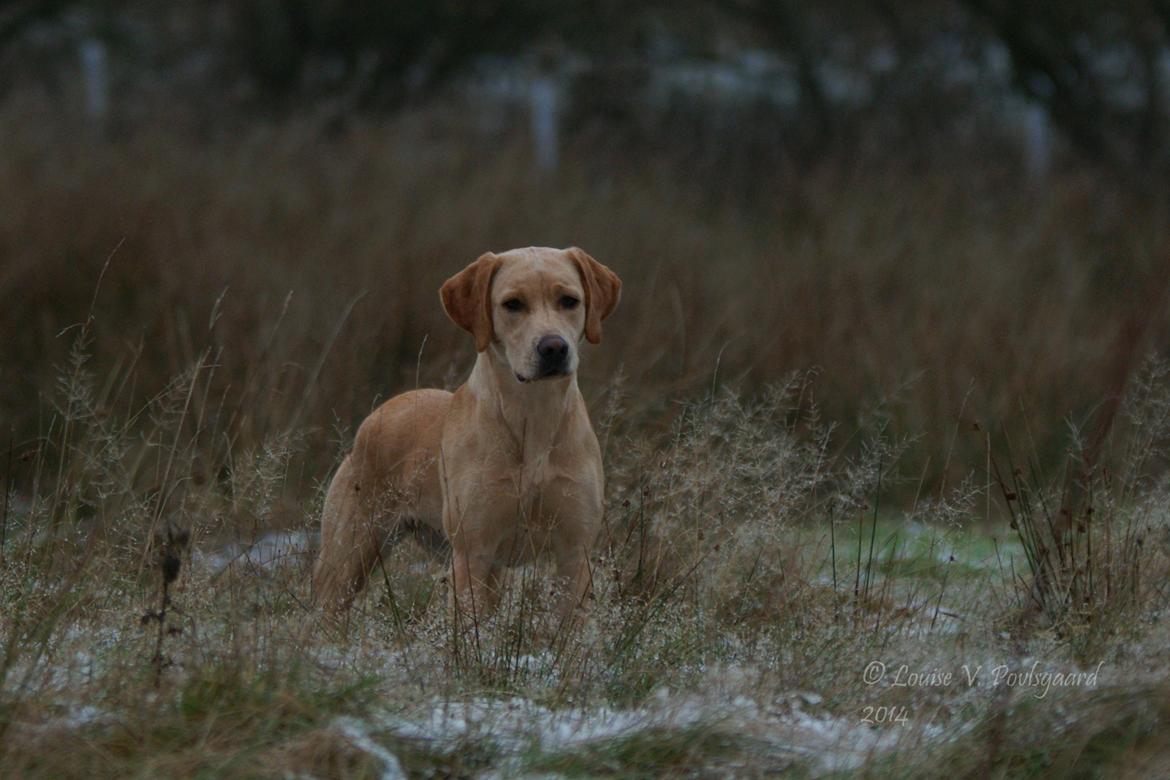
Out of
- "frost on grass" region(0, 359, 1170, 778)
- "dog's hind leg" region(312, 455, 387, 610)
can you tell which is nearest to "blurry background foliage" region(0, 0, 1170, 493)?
"dog's hind leg" region(312, 455, 387, 610)

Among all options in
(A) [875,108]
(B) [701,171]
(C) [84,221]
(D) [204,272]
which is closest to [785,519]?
(D) [204,272]

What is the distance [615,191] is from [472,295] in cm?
749

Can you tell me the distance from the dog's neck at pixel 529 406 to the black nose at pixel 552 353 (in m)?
0.21

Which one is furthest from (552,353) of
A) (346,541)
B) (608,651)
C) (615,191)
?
(615,191)

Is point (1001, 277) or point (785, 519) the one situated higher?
point (785, 519)

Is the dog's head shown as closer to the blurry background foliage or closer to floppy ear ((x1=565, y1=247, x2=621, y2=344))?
floppy ear ((x1=565, y1=247, x2=621, y2=344))

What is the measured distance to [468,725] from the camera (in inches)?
130

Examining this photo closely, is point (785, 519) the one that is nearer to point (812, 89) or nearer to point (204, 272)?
point (204, 272)

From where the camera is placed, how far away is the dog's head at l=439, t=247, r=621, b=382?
4.22 m

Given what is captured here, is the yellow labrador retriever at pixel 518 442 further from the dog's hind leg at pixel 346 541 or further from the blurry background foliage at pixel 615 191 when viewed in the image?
the blurry background foliage at pixel 615 191

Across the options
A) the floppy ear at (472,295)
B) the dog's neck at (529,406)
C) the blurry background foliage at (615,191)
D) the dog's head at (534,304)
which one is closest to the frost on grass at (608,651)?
the dog's neck at (529,406)

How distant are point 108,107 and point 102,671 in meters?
9.88

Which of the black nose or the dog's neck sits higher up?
the black nose

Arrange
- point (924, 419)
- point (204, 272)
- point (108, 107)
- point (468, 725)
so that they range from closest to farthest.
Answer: point (468, 725)
point (924, 419)
point (204, 272)
point (108, 107)
